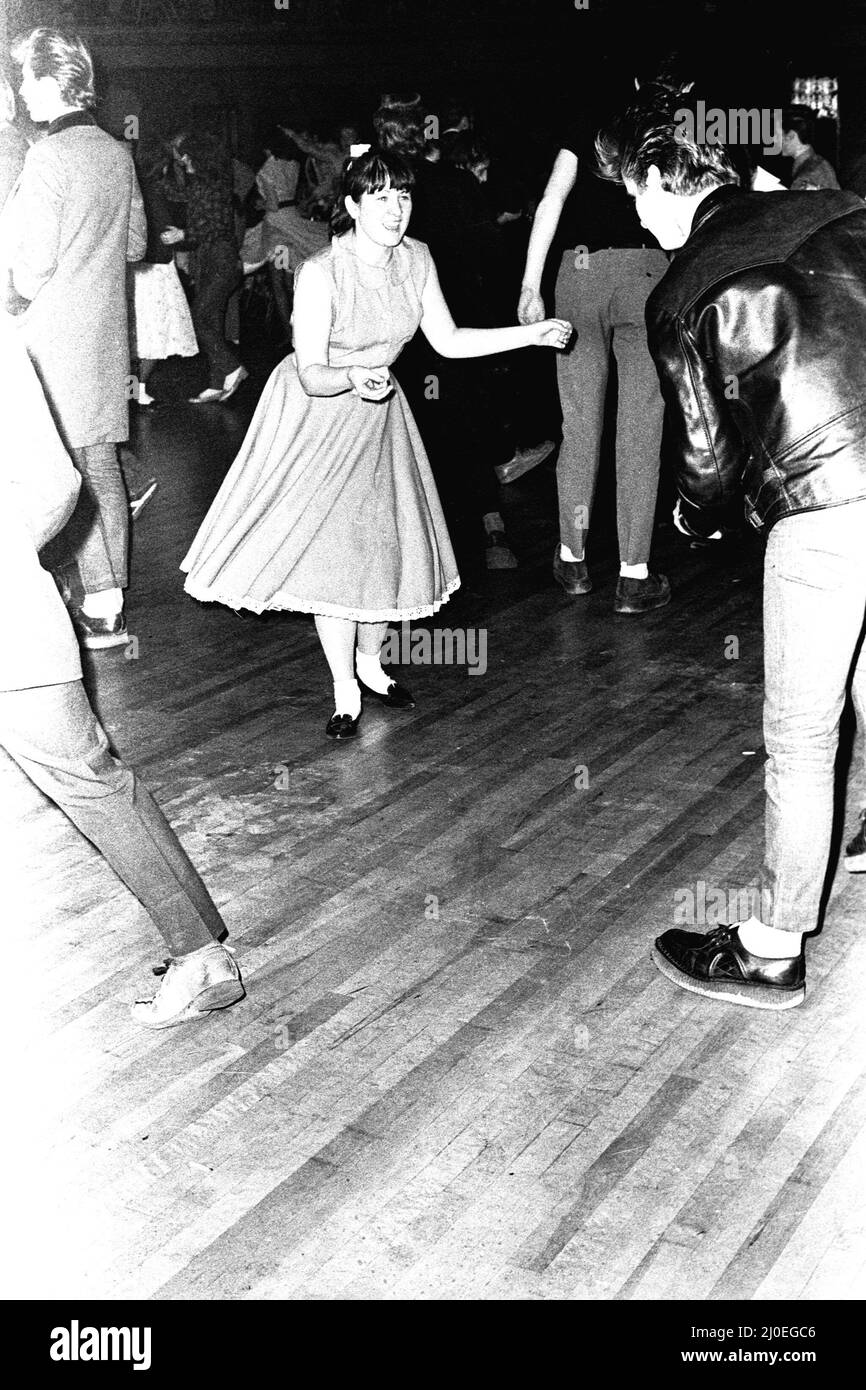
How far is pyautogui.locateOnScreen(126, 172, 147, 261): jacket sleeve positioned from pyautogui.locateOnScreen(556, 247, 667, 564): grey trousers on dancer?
137cm

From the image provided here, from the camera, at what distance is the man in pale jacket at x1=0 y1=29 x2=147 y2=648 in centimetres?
441

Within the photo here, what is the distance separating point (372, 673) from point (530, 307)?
4.12 ft

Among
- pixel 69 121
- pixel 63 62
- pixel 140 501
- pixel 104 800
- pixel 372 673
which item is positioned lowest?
pixel 372 673

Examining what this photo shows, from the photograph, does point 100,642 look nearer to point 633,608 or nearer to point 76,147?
point 76,147

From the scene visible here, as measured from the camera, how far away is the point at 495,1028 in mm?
2738

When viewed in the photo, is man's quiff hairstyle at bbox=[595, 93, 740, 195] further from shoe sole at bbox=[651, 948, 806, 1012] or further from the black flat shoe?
the black flat shoe

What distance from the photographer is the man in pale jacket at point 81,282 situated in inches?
174

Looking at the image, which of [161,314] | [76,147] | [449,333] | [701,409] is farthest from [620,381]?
[161,314]

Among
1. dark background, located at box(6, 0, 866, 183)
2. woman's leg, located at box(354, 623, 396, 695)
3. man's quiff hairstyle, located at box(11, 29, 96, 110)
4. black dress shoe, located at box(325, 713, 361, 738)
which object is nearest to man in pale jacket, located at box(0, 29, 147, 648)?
man's quiff hairstyle, located at box(11, 29, 96, 110)

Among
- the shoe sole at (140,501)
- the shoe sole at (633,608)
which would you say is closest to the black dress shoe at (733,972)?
the shoe sole at (633,608)

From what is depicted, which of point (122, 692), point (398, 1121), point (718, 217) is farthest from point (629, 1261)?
point (122, 692)

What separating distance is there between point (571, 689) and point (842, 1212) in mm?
2358

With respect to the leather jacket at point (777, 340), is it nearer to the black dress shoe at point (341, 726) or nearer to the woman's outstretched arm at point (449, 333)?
the woman's outstretched arm at point (449, 333)

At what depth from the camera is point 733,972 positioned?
2.81 meters
